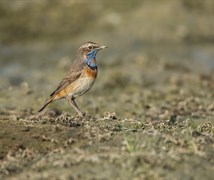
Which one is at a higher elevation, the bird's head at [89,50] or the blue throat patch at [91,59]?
the bird's head at [89,50]

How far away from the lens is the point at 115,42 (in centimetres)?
2525

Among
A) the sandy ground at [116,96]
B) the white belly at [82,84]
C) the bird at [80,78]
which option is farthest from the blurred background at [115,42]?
the white belly at [82,84]

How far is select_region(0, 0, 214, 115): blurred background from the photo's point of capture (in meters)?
18.9

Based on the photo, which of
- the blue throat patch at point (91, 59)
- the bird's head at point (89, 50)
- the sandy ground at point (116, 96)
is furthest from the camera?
the bird's head at point (89, 50)

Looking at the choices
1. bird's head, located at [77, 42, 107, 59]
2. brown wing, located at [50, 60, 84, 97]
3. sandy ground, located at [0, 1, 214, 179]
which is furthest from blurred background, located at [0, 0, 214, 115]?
brown wing, located at [50, 60, 84, 97]

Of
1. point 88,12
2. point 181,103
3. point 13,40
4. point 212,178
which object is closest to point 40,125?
point 212,178

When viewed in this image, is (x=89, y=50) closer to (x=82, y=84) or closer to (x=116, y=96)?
(x=82, y=84)

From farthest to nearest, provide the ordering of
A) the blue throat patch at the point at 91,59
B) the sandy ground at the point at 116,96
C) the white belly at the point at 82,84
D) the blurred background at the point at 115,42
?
the blurred background at the point at 115,42 → the blue throat patch at the point at 91,59 → the white belly at the point at 82,84 → the sandy ground at the point at 116,96

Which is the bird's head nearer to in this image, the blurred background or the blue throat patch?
the blue throat patch

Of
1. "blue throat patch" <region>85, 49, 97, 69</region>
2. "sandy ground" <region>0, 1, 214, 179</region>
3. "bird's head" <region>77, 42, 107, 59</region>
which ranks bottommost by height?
"sandy ground" <region>0, 1, 214, 179</region>

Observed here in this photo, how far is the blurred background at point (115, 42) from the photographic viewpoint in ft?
61.9

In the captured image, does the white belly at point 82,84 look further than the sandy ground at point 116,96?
Yes

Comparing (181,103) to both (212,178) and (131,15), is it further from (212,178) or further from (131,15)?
(131,15)

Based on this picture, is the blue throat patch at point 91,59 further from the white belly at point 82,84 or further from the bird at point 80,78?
the white belly at point 82,84
